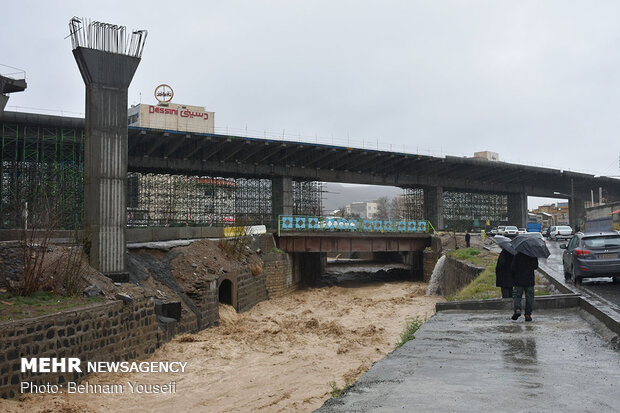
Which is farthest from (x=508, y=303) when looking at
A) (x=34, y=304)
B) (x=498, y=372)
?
(x=34, y=304)

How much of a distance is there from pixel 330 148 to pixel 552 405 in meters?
41.9

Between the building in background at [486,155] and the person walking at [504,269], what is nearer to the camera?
the person walking at [504,269]

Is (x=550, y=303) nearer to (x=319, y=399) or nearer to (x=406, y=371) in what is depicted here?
(x=319, y=399)

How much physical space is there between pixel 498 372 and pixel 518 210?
221ft

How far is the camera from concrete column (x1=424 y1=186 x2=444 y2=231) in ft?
186

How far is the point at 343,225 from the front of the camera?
3803cm

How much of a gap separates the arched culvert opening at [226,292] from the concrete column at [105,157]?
22.3 feet

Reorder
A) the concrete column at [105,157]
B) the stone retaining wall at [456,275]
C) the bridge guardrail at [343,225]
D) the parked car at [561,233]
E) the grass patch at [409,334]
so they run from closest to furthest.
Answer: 1. the grass patch at [409,334]
2. the concrete column at [105,157]
3. the stone retaining wall at [456,275]
4. the bridge guardrail at [343,225]
5. the parked car at [561,233]

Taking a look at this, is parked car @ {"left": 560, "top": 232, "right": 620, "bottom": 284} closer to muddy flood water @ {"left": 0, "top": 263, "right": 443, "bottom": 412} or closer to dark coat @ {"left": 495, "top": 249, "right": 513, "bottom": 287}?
muddy flood water @ {"left": 0, "top": 263, "right": 443, "bottom": 412}

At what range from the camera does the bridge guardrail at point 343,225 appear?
3619cm

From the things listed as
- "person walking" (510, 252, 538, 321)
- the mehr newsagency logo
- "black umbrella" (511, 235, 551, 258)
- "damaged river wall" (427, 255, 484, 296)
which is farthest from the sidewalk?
"damaged river wall" (427, 255, 484, 296)

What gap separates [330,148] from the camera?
152ft

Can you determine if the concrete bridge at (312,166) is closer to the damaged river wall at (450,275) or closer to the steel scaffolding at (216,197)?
the steel scaffolding at (216,197)

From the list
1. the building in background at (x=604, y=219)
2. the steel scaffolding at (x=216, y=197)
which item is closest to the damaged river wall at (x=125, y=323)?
the steel scaffolding at (x=216, y=197)
